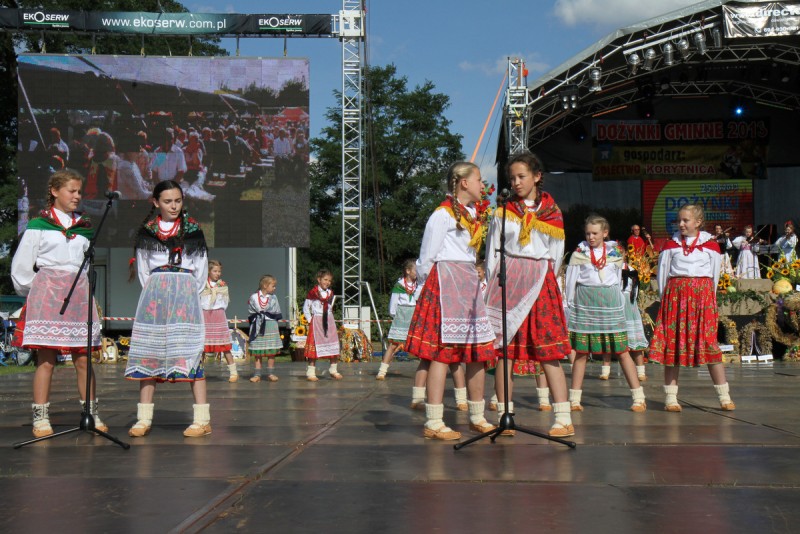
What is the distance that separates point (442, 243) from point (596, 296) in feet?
8.78

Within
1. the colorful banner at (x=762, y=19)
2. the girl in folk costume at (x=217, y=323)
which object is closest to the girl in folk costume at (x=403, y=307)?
the girl in folk costume at (x=217, y=323)

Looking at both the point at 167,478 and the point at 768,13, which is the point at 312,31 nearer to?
the point at 768,13

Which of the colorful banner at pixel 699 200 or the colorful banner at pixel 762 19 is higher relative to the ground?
the colorful banner at pixel 762 19

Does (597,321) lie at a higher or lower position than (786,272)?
lower

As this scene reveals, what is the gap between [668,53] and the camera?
19.3 metres

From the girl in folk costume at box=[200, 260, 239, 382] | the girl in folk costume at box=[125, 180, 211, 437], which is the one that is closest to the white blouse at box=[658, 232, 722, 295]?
the girl in folk costume at box=[125, 180, 211, 437]

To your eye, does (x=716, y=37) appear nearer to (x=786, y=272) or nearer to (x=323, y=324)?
(x=786, y=272)

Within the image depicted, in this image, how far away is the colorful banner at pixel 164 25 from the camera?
74.8 feet

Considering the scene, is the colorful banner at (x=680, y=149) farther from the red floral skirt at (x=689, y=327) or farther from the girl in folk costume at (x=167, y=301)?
the girl in folk costume at (x=167, y=301)

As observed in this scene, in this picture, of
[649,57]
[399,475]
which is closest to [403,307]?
[399,475]

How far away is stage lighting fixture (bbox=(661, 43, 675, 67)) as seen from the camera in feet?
63.0

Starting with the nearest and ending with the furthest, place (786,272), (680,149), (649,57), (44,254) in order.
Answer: (44,254) → (786,272) → (649,57) → (680,149)

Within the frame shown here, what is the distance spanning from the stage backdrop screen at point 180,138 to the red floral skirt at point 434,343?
16513 mm

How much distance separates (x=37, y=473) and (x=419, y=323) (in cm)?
242
